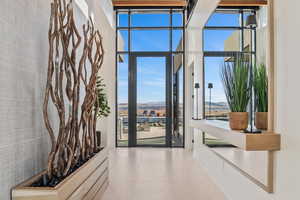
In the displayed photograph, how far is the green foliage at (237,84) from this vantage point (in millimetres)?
2485

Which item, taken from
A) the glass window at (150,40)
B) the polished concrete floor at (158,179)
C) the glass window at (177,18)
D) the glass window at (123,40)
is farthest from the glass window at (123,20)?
the polished concrete floor at (158,179)

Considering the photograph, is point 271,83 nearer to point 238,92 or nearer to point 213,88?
point 238,92

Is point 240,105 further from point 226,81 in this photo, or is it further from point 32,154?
point 32,154

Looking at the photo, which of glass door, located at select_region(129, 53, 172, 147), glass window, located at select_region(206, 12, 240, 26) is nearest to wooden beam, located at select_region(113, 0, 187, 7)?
glass door, located at select_region(129, 53, 172, 147)

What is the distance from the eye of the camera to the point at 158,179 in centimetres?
410

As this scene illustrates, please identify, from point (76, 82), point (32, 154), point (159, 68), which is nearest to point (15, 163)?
point (32, 154)

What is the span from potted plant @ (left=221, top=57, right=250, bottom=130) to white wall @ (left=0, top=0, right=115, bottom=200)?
1.83 metres

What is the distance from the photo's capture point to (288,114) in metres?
1.77

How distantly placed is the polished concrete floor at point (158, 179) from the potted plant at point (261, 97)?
1418 mm

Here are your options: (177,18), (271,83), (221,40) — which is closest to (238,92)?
(271,83)

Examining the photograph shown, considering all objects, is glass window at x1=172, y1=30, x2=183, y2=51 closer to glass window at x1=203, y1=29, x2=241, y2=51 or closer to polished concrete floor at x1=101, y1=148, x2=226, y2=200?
glass window at x1=203, y1=29, x2=241, y2=51

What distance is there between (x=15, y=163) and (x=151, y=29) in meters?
6.17

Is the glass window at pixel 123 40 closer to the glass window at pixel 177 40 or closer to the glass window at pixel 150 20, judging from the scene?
the glass window at pixel 150 20

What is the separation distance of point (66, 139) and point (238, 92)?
1701 mm
